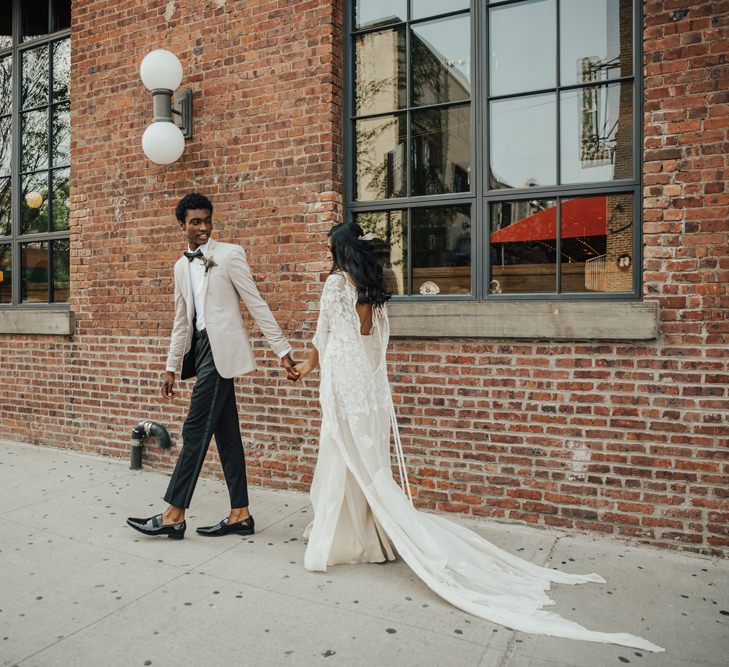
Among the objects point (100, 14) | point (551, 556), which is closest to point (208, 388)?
point (551, 556)

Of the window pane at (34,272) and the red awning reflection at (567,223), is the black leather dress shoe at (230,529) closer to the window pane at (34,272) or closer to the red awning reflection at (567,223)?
the red awning reflection at (567,223)

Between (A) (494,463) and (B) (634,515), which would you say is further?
(A) (494,463)

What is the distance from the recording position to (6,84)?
298 inches

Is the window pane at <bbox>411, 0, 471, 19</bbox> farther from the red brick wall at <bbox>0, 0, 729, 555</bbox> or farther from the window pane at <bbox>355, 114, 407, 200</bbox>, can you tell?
the window pane at <bbox>355, 114, 407, 200</bbox>

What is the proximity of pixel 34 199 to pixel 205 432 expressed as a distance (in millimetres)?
4525

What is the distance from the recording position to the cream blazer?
4254mm

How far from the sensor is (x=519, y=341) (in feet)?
15.0

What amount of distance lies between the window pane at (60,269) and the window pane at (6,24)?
245 cm


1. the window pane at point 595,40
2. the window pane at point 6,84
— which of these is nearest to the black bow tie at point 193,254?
the window pane at point 595,40

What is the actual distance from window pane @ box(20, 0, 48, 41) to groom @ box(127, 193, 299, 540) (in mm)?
4448

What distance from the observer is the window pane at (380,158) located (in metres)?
5.26

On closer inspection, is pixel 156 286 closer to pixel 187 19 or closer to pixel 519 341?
pixel 187 19

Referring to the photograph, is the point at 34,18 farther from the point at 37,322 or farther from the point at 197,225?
the point at 197,225

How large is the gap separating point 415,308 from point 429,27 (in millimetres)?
2174
